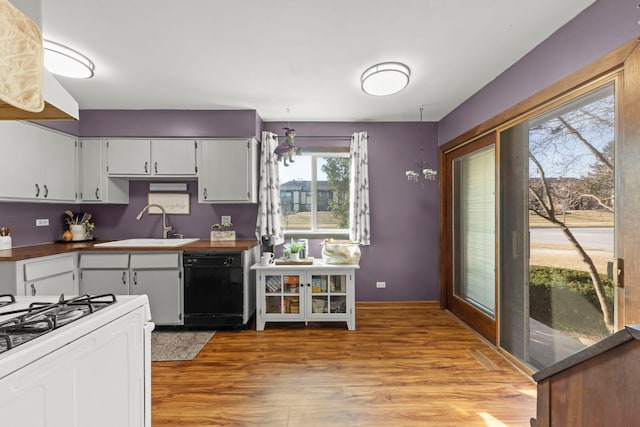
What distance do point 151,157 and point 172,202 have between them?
1.96ft

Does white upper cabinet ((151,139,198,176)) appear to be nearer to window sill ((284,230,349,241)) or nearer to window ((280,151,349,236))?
window ((280,151,349,236))

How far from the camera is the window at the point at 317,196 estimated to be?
13.0 ft

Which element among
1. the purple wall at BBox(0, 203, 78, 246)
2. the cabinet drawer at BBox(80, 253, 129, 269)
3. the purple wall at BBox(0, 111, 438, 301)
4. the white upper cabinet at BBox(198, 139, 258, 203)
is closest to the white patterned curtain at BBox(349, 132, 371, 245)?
the purple wall at BBox(0, 111, 438, 301)

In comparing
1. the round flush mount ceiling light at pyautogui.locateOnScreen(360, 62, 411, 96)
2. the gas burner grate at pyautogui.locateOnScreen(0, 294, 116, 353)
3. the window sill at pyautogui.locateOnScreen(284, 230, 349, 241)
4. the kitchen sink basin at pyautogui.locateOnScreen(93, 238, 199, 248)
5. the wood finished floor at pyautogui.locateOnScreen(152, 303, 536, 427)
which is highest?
the round flush mount ceiling light at pyautogui.locateOnScreen(360, 62, 411, 96)

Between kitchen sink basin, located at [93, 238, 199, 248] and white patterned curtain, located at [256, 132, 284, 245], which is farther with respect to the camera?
white patterned curtain, located at [256, 132, 284, 245]

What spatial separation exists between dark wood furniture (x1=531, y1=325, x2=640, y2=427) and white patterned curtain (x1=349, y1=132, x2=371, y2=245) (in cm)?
272

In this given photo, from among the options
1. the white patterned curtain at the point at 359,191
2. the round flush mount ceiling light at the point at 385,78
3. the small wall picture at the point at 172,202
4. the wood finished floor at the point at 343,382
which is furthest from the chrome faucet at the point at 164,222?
the round flush mount ceiling light at the point at 385,78

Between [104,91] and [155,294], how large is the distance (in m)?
2.17

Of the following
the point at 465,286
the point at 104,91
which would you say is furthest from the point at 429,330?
the point at 104,91

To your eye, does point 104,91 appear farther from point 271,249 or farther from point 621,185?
point 621,185

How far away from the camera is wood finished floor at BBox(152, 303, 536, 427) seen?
1.87 m

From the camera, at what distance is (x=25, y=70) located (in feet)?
3.17

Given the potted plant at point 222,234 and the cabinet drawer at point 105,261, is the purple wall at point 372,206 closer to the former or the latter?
the potted plant at point 222,234

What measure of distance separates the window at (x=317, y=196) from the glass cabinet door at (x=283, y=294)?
33.9 inches
